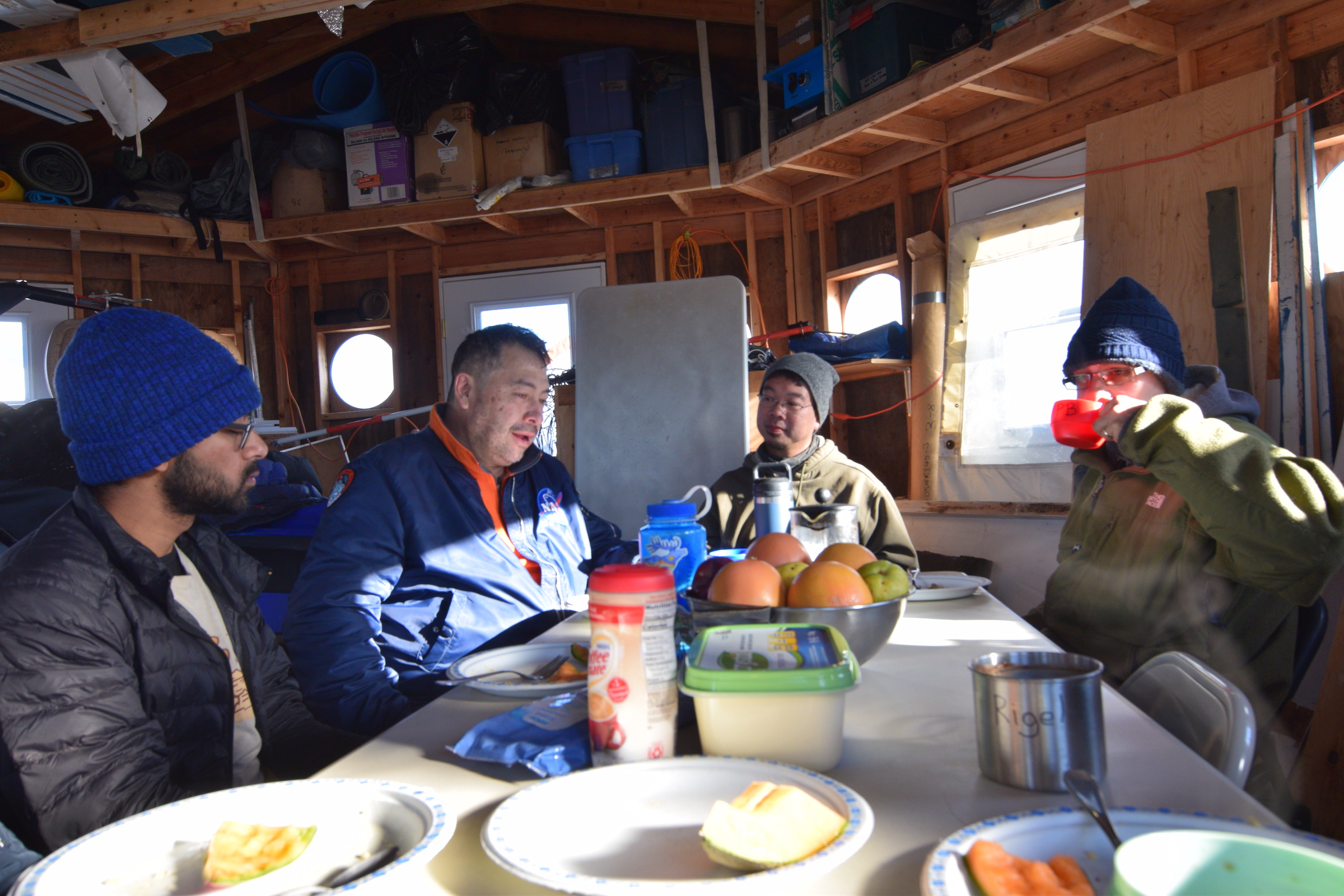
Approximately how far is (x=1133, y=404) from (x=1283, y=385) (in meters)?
1.87

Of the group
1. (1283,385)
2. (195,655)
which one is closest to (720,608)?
(195,655)

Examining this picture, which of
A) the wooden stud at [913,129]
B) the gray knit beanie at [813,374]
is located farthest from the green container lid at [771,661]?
the wooden stud at [913,129]

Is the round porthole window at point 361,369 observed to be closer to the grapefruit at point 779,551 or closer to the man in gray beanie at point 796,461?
the man in gray beanie at point 796,461

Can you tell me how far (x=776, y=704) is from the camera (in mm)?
838

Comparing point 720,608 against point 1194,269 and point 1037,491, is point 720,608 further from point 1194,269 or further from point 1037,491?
point 1037,491

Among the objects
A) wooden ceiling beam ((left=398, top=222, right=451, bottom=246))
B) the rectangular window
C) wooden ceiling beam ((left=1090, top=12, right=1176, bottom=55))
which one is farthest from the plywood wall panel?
the rectangular window

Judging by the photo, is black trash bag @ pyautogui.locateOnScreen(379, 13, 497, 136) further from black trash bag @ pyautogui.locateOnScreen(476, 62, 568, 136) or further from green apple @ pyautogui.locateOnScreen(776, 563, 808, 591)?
green apple @ pyautogui.locateOnScreen(776, 563, 808, 591)

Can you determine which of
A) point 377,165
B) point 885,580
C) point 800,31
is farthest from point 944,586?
point 377,165

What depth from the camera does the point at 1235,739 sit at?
917 millimetres

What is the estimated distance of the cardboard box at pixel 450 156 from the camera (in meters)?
5.66

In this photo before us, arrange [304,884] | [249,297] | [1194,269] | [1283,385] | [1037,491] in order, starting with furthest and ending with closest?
1. [249,297]
2. [1037,491]
3. [1194,269]
4. [1283,385]
5. [304,884]

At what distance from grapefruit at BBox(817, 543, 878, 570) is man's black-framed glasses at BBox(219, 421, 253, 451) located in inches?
40.9

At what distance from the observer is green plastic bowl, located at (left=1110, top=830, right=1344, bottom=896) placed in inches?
20.0

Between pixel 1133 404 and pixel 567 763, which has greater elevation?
pixel 1133 404
